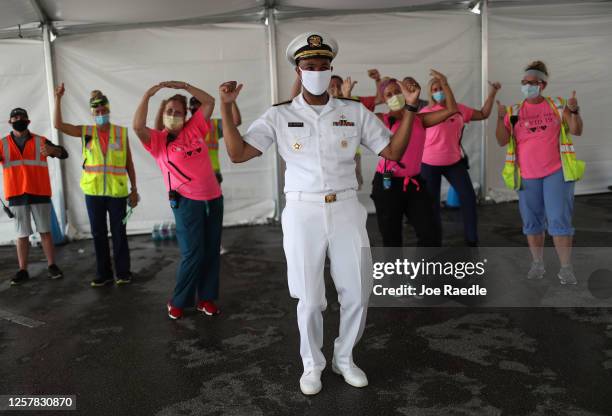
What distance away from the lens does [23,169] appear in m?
5.82

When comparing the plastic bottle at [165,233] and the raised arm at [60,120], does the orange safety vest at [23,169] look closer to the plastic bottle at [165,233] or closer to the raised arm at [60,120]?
the raised arm at [60,120]

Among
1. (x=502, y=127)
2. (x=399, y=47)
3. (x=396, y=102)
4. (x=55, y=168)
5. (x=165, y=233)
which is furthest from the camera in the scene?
(x=399, y=47)

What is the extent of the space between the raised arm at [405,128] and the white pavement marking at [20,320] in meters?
3.27

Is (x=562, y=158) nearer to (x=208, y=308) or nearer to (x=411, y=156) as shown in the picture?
(x=411, y=156)

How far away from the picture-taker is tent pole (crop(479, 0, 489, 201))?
884 centimetres

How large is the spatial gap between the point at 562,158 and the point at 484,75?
481 cm

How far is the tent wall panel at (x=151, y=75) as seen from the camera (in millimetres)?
8055

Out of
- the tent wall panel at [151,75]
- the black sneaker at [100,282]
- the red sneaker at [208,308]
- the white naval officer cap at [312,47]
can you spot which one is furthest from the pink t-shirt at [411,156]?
the tent wall panel at [151,75]

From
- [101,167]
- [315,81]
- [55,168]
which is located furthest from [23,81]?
[315,81]

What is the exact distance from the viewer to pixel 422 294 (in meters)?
4.71

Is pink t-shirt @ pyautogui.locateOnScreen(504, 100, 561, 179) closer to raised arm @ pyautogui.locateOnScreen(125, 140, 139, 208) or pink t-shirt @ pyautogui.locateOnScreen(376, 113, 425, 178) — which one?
pink t-shirt @ pyautogui.locateOnScreen(376, 113, 425, 178)

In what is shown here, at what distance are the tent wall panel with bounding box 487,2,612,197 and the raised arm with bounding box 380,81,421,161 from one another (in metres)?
6.79

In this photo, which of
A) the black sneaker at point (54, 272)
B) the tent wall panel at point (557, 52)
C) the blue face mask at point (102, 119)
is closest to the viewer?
the blue face mask at point (102, 119)

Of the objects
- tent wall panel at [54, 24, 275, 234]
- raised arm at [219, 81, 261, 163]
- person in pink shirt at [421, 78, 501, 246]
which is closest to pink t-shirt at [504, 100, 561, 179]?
person in pink shirt at [421, 78, 501, 246]
